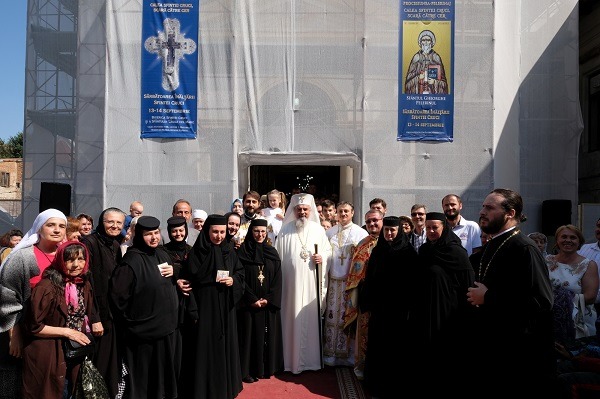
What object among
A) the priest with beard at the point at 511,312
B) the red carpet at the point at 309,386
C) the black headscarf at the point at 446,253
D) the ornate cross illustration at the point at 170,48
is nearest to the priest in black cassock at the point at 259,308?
the red carpet at the point at 309,386

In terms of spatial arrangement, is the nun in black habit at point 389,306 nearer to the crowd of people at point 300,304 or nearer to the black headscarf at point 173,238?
the crowd of people at point 300,304

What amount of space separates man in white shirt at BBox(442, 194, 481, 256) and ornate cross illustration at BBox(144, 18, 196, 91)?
5760mm

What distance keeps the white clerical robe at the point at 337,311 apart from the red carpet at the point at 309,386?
0.54 ft

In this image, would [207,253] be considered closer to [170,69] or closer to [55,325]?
[55,325]

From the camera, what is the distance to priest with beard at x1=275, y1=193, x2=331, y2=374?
5.92m

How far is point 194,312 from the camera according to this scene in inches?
184

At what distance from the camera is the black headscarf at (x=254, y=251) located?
217 inches

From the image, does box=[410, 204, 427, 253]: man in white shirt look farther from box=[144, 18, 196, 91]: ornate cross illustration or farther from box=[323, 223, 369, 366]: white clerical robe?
box=[144, 18, 196, 91]: ornate cross illustration

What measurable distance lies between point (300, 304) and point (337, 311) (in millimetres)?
448

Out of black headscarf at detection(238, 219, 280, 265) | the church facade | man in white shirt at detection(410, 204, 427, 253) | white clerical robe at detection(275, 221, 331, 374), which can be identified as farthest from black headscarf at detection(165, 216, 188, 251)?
the church facade

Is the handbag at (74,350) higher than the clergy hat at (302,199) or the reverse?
the reverse

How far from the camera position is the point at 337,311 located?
6.06 metres

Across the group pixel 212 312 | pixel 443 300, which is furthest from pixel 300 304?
pixel 443 300

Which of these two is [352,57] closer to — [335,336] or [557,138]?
[557,138]
